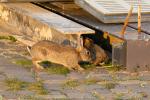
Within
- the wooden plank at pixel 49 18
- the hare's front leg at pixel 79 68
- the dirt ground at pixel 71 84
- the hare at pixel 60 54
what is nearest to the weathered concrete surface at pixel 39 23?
the wooden plank at pixel 49 18

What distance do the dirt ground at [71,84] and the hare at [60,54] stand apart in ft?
0.51

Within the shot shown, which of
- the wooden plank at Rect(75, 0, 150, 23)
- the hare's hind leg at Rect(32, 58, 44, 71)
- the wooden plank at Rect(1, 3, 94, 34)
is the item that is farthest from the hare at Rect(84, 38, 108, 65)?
the hare's hind leg at Rect(32, 58, 44, 71)

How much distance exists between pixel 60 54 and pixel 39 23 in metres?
1.46

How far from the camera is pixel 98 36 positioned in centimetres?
907

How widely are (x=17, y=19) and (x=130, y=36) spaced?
10.2ft

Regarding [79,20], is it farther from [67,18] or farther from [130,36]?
[130,36]

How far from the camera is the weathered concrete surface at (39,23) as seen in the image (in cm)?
818

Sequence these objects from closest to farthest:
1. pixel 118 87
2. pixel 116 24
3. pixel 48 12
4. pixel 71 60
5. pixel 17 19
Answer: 1. pixel 118 87
2. pixel 71 60
3. pixel 116 24
4. pixel 48 12
5. pixel 17 19

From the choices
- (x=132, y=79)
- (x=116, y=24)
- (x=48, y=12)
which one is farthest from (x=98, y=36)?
(x=132, y=79)

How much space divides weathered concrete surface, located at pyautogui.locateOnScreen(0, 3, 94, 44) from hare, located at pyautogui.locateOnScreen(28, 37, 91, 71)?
0.24 metres

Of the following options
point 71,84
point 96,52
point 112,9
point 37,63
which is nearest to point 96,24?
point 112,9

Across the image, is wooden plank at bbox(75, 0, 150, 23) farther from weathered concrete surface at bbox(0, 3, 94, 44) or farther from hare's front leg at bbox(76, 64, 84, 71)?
hare's front leg at bbox(76, 64, 84, 71)

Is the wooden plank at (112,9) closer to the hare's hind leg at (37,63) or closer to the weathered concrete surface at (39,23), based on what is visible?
the weathered concrete surface at (39,23)

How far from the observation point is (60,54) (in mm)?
7906
